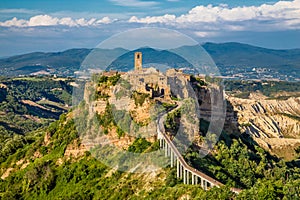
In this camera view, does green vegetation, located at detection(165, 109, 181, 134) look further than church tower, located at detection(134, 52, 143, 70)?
No

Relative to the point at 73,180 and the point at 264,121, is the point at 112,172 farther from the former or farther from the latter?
the point at 264,121

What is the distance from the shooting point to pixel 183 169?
32.4 m

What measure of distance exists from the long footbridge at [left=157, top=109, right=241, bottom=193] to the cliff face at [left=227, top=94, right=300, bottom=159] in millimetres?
23893

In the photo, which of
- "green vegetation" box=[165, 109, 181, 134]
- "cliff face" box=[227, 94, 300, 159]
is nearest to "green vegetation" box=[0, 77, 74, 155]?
"cliff face" box=[227, 94, 300, 159]

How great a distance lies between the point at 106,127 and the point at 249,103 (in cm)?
5446

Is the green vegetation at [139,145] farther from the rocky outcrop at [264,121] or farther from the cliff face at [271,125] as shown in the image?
the rocky outcrop at [264,121]

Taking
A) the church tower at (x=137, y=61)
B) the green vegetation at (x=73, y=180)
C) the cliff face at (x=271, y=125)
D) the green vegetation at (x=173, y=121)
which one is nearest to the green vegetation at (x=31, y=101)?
the green vegetation at (x=73, y=180)

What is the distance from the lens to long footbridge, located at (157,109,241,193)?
30.2m

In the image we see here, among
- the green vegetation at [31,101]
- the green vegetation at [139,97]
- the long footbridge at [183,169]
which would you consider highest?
the green vegetation at [139,97]

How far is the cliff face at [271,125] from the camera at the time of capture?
62.8m

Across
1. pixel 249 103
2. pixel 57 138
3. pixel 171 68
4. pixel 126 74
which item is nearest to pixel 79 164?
pixel 57 138

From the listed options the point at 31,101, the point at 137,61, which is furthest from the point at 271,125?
the point at 31,101

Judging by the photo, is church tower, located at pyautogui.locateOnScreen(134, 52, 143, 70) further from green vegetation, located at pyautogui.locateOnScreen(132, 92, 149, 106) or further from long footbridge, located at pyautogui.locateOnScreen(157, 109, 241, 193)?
long footbridge, located at pyautogui.locateOnScreen(157, 109, 241, 193)

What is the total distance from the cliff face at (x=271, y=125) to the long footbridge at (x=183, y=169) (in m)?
23.9
